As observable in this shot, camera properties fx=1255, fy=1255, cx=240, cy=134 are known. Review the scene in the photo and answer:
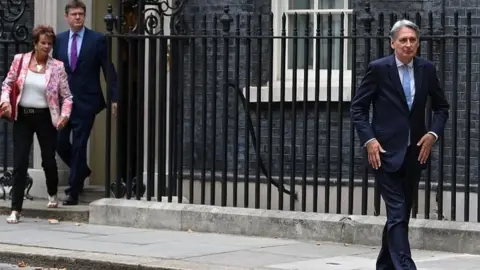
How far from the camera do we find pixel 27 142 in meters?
11.7

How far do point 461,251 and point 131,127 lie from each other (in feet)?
11.4

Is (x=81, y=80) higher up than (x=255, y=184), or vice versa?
(x=81, y=80)

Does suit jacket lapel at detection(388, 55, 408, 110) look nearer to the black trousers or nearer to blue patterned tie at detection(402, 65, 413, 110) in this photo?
blue patterned tie at detection(402, 65, 413, 110)

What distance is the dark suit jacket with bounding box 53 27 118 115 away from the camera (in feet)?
40.2

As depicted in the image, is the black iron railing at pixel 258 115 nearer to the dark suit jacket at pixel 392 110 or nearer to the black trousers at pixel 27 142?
the black trousers at pixel 27 142

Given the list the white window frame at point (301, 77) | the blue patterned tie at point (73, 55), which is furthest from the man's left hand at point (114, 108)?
the white window frame at point (301, 77)

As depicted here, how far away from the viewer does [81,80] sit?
40.3 feet

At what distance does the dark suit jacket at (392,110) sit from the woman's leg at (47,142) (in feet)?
13.8

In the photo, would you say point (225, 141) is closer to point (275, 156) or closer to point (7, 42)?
point (275, 156)

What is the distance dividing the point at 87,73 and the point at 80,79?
0.09m

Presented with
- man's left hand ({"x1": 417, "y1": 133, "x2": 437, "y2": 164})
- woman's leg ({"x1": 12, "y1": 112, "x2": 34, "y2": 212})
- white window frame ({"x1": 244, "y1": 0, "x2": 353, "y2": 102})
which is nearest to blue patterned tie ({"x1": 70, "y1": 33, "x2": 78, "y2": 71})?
woman's leg ({"x1": 12, "y1": 112, "x2": 34, "y2": 212})

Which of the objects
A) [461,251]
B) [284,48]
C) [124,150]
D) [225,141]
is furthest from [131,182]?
[461,251]

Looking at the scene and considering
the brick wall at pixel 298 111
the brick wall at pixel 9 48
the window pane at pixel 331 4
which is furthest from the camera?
the brick wall at pixel 9 48

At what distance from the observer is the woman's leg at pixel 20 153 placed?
11641 millimetres
